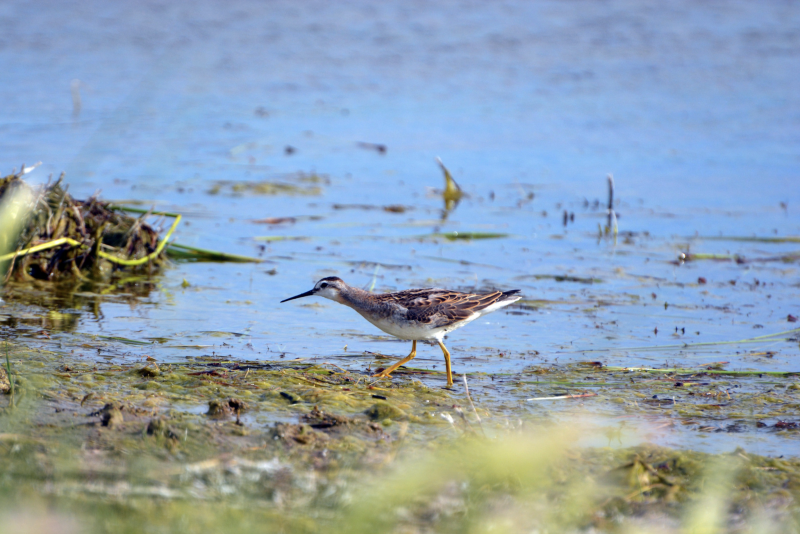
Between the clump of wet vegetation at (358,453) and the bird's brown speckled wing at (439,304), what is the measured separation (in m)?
0.46

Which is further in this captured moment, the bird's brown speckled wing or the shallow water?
the shallow water

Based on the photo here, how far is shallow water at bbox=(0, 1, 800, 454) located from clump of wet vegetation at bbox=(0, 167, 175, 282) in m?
0.48

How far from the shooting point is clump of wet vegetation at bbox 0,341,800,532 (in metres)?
3.66

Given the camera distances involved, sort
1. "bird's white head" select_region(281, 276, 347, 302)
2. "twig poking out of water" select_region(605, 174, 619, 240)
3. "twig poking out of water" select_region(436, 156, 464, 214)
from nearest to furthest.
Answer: "bird's white head" select_region(281, 276, 347, 302)
"twig poking out of water" select_region(605, 174, 619, 240)
"twig poking out of water" select_region(436, 156, 464, 214)

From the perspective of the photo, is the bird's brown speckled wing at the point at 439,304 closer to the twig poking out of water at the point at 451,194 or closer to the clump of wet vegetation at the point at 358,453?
the clump of wet vegetation at the point at 358,453

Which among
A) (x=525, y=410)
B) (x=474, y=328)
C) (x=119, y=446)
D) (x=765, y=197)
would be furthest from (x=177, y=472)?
(x=765, y=197)

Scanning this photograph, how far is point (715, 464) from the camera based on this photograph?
4.83 m

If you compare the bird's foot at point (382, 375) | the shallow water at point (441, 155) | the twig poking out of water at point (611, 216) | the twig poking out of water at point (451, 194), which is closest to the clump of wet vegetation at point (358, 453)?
the bird's foot at point (382, 375)

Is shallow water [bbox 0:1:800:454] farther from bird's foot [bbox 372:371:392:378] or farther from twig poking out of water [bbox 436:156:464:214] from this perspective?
bird's foot [bbox 372:371:392:378]

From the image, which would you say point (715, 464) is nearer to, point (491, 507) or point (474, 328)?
point (491, 507)

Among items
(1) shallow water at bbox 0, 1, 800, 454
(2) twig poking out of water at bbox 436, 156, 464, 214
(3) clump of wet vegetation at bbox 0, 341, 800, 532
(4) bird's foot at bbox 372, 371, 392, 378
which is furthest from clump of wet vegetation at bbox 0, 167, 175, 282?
(2) twig poking out of water at bbox 436, 156, 464, 214

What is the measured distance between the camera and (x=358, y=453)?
478cm

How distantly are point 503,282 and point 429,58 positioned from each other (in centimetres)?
1238

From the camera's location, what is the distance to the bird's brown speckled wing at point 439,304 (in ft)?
21.2
